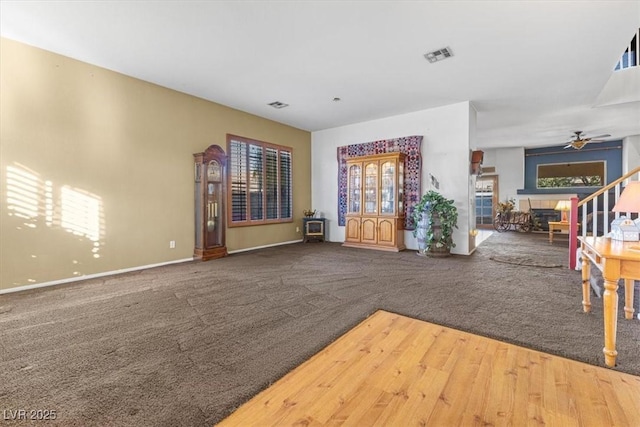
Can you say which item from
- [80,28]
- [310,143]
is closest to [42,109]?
[80,28]

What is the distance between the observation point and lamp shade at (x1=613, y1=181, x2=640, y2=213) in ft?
7.07

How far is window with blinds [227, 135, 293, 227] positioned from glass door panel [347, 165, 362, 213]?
148cm

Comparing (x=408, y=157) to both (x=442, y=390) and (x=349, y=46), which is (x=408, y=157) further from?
(x=442, y=390)

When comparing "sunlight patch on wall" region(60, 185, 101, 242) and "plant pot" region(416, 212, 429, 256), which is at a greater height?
"sunlight patch on wall" region(60, 185, 101, 242)

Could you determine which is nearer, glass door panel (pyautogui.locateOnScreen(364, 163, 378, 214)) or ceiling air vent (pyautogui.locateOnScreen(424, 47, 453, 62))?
ceiling air vent (pyautogui.locateOnScreen(424, 47, 453, 62))

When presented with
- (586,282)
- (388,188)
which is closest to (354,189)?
(388,188)

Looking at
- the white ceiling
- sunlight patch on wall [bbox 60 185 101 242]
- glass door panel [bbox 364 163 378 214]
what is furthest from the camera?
glass door panel [bbox 364 163 378 214]

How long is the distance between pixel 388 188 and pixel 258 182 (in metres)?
2.78

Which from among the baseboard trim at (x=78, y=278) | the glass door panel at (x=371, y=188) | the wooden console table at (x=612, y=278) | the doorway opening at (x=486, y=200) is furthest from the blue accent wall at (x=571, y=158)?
the baseboard trim at (x=78, y=278)

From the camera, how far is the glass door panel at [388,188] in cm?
613

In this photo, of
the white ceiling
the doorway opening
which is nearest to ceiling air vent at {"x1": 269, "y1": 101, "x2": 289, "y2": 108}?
the white ceiling

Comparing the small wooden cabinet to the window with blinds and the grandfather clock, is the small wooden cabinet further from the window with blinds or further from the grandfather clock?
the grandfather clock

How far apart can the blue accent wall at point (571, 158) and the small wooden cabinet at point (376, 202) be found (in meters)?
6.64

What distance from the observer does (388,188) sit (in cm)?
623
